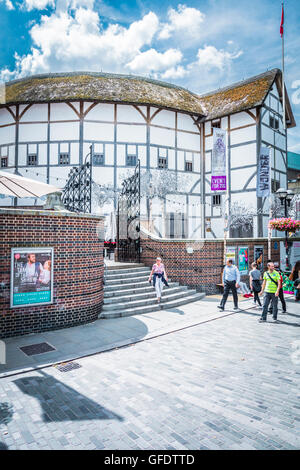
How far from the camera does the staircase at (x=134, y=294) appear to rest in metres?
8.81

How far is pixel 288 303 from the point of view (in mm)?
10773

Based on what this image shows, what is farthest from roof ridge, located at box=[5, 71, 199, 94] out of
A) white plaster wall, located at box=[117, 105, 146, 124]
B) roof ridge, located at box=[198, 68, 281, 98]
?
white plaster wall, located at box=[117, 105, 146, 124]

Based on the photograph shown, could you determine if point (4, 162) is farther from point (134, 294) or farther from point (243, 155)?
point (243, 155)

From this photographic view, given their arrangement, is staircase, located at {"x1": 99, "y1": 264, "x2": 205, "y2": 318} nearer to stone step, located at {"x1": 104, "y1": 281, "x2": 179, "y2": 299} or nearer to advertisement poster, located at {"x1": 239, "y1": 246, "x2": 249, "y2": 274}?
stone step, located at {"x1": 104, "y1": 281, "x2": 179, "y2": 299}

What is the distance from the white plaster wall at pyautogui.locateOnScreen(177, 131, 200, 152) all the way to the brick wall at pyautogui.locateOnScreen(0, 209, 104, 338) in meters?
15.3

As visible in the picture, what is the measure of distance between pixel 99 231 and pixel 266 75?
2042 centimetres

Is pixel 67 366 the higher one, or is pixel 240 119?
pixel 240 119

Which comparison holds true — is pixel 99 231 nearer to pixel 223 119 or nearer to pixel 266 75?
pixel 223 119

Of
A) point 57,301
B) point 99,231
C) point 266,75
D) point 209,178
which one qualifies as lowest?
point 57,301

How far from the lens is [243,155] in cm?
2053

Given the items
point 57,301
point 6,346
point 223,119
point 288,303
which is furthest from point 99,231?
point 223,119

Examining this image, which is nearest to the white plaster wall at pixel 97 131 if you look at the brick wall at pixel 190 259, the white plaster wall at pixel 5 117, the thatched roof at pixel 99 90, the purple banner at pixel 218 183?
the thatched roof at pixel 99 90

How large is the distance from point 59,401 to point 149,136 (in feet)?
→ 62.1

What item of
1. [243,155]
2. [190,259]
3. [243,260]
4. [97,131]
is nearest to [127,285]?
[190,259]
